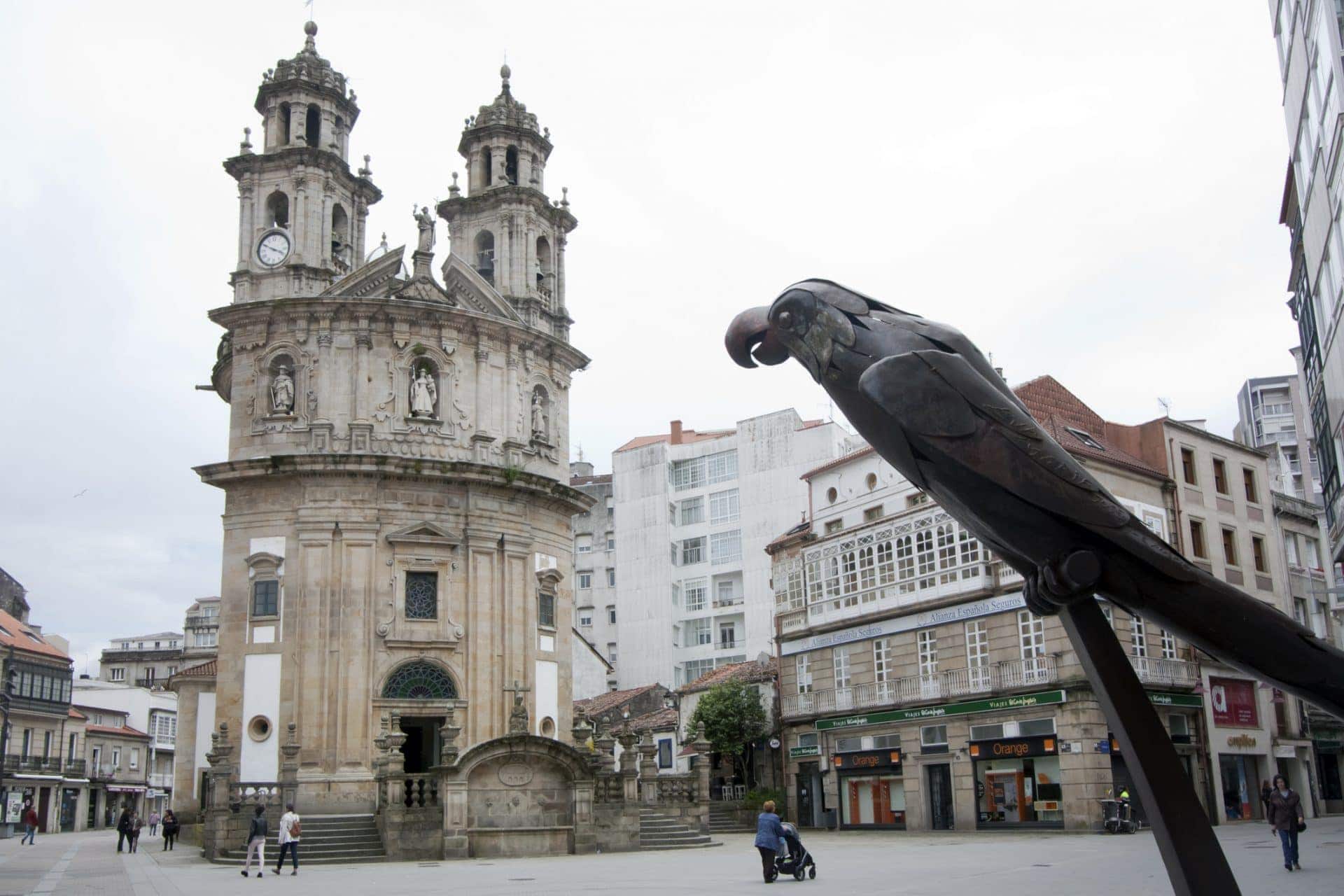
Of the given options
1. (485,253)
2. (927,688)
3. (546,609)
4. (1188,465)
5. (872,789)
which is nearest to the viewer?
(927,688)

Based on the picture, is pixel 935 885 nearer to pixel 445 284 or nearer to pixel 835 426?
pixel 445 284

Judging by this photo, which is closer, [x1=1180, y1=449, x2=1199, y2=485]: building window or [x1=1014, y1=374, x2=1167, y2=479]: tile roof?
[x1=1014, y1=374, x2=1167, y2=479]: tile roof

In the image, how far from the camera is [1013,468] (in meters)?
9.37

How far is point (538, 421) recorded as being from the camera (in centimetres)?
4166

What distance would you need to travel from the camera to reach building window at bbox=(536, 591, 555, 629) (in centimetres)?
4047

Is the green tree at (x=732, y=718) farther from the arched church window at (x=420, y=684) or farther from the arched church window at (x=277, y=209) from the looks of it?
the arched church window at (x=277, y=209)

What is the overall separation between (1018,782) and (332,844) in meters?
18.8

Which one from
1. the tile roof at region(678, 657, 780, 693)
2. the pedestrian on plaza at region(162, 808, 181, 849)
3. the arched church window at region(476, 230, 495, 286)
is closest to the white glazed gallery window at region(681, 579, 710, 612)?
the tile roof at region(678, 657, 780, 693)

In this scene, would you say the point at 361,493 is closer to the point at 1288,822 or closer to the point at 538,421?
the point at 538,421

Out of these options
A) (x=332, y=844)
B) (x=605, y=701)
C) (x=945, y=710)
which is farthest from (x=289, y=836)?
(x=605, y=701)

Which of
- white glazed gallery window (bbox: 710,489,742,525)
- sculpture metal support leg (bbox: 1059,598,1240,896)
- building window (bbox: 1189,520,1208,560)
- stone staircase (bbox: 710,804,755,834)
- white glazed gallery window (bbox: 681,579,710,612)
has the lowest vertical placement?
stone staircase (bbox: 710,804,755,834)

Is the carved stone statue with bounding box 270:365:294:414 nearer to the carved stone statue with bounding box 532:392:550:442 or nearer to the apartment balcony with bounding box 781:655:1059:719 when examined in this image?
the carved stone statue with bounding box 532:392:550:442

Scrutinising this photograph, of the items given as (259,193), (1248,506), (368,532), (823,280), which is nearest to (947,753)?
(1248,506)

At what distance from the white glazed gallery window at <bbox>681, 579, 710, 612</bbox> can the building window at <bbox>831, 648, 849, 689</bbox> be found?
2597cm
